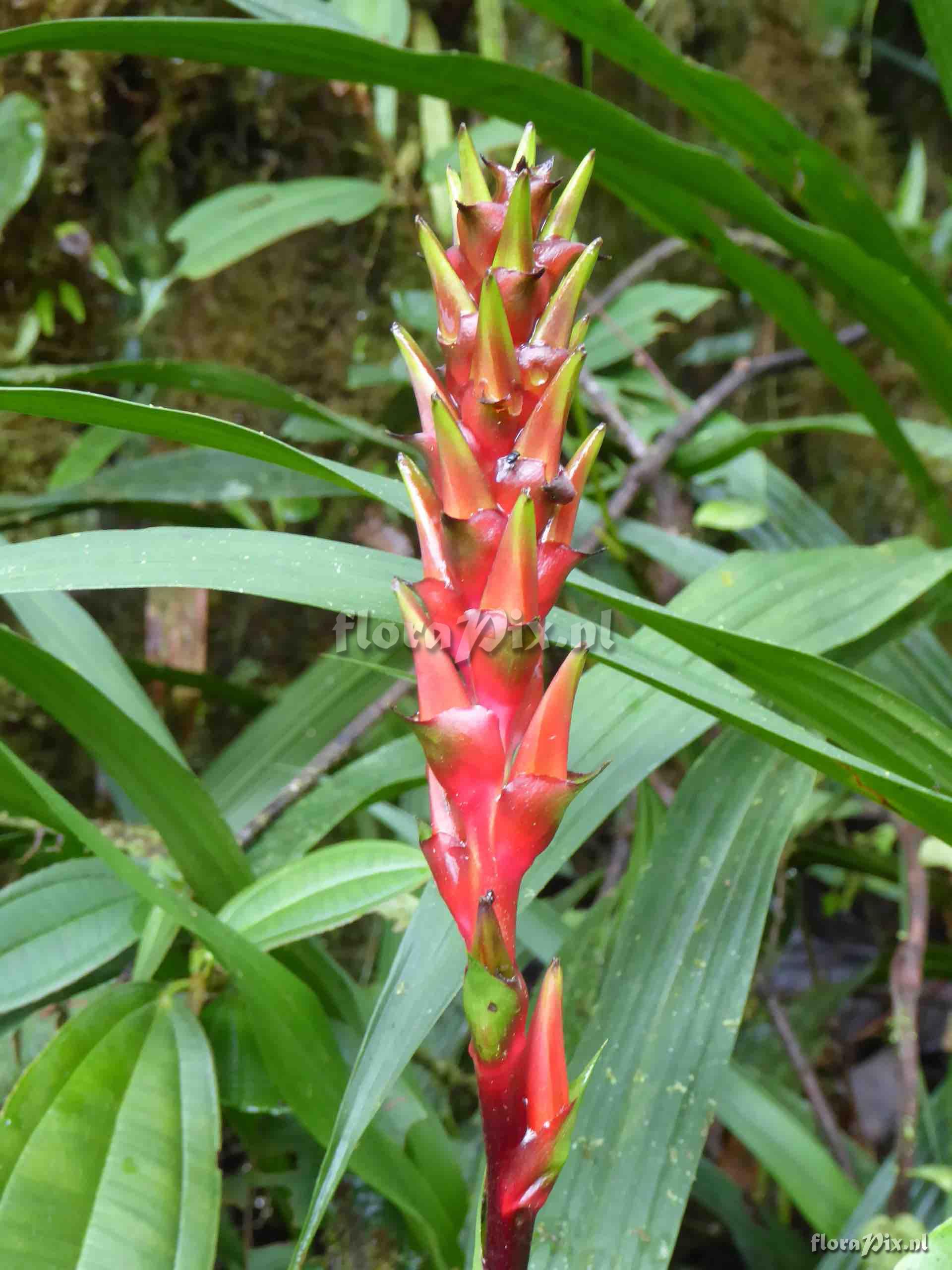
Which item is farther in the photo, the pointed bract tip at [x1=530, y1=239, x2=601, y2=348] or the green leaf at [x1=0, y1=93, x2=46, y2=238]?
Result: the green leaf at [x1=0, y1=93, x2=46, y2=238]

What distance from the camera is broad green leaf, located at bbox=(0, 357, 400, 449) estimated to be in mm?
778

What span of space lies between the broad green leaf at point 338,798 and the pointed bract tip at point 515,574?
0.37 metres

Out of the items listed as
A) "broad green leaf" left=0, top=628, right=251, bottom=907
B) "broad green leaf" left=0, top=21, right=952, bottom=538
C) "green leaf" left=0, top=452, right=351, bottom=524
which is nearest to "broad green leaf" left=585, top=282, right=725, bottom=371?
"broad green leaf" left=0, top=21, right=952, bottom=538

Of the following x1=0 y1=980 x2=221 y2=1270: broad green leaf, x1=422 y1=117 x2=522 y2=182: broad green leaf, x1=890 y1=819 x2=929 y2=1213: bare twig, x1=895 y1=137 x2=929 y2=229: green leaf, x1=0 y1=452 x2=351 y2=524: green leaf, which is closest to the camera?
x1=0 y1=980 x2=221 y2=1270: broad green leaf

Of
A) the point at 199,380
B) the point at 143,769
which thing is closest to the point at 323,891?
the point at 143,769

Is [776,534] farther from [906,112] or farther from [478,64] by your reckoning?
[906,112]

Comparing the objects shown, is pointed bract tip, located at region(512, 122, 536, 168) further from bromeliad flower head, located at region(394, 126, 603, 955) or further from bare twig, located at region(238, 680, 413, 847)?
bare twig, located at region(238, 680, 413, 847)

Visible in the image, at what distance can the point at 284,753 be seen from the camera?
2.71 ft

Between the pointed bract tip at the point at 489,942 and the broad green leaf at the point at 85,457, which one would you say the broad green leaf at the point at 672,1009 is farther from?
the broad green leaf at the point at 85,457

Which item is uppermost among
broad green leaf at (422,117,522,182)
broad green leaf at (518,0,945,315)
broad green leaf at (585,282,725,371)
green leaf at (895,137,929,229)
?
green leaf at (895,137,929,229)

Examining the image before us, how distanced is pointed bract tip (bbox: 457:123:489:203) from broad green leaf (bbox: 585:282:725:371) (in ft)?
2.73

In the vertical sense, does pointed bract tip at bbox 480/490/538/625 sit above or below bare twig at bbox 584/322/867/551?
below

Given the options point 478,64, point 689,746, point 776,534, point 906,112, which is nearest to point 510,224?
point 478,64

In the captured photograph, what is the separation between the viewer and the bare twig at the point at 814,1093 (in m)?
0.77
